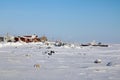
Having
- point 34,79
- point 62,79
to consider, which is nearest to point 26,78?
point 34,79

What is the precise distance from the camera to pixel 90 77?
12523mm

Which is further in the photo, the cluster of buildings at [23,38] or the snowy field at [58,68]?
the cluster of buildings at [23,38]

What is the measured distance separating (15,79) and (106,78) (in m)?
3.63

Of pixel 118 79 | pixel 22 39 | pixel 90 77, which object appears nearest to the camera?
pixel 118 79

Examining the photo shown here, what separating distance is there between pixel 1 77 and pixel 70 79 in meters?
2.91

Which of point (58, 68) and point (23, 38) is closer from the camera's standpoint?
point (58, 68)

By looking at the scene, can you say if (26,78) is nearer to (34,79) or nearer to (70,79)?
(34,79)

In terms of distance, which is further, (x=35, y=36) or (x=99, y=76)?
(x=35, y=36)

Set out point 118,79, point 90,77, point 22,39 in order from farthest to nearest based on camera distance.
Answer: point 22,39 < point 90,77 < point 118,79

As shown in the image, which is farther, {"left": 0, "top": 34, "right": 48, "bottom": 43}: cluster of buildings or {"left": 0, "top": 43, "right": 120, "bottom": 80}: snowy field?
{"left": 0, "top": 34, "right": 48, "bottom": 43}: cluster of buildings

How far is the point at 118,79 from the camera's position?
11.7 m

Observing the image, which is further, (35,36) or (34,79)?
(35,36)

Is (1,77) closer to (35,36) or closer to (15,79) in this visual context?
(15,79)

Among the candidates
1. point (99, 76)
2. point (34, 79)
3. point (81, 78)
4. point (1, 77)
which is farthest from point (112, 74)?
point (1, 77)
